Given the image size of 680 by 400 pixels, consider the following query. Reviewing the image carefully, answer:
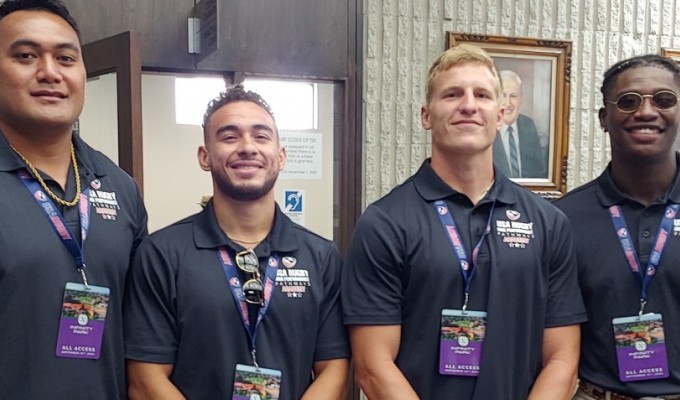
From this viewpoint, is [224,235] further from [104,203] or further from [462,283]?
[462,283]

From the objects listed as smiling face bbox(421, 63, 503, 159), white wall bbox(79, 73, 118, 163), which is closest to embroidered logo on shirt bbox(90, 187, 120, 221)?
smiling face bbox(421, 63, 503, 159)

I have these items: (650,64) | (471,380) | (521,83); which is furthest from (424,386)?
(521,83)

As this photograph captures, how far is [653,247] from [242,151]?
123 cm

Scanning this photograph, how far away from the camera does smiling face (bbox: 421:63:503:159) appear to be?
1.80 meters

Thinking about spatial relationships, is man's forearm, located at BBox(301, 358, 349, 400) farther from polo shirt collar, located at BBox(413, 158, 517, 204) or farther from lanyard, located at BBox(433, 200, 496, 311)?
polo shirt collar, located at BBox(413, 158, 517, 204)

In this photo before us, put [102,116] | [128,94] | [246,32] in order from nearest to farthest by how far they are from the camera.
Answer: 1. [128,94]
2. [102,116]
3. [246,32]

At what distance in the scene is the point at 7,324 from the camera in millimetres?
1551

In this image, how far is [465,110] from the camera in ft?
5.89

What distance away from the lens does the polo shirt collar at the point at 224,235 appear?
1808 millimetres

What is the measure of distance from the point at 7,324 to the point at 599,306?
1.60 meters

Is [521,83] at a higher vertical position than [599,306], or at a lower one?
higher

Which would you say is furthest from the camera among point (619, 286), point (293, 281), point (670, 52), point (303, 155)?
point (670, 52)

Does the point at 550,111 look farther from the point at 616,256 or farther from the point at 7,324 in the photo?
the point at 7,324

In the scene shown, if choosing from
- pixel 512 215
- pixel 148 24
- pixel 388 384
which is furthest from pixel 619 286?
pixel 148 24
